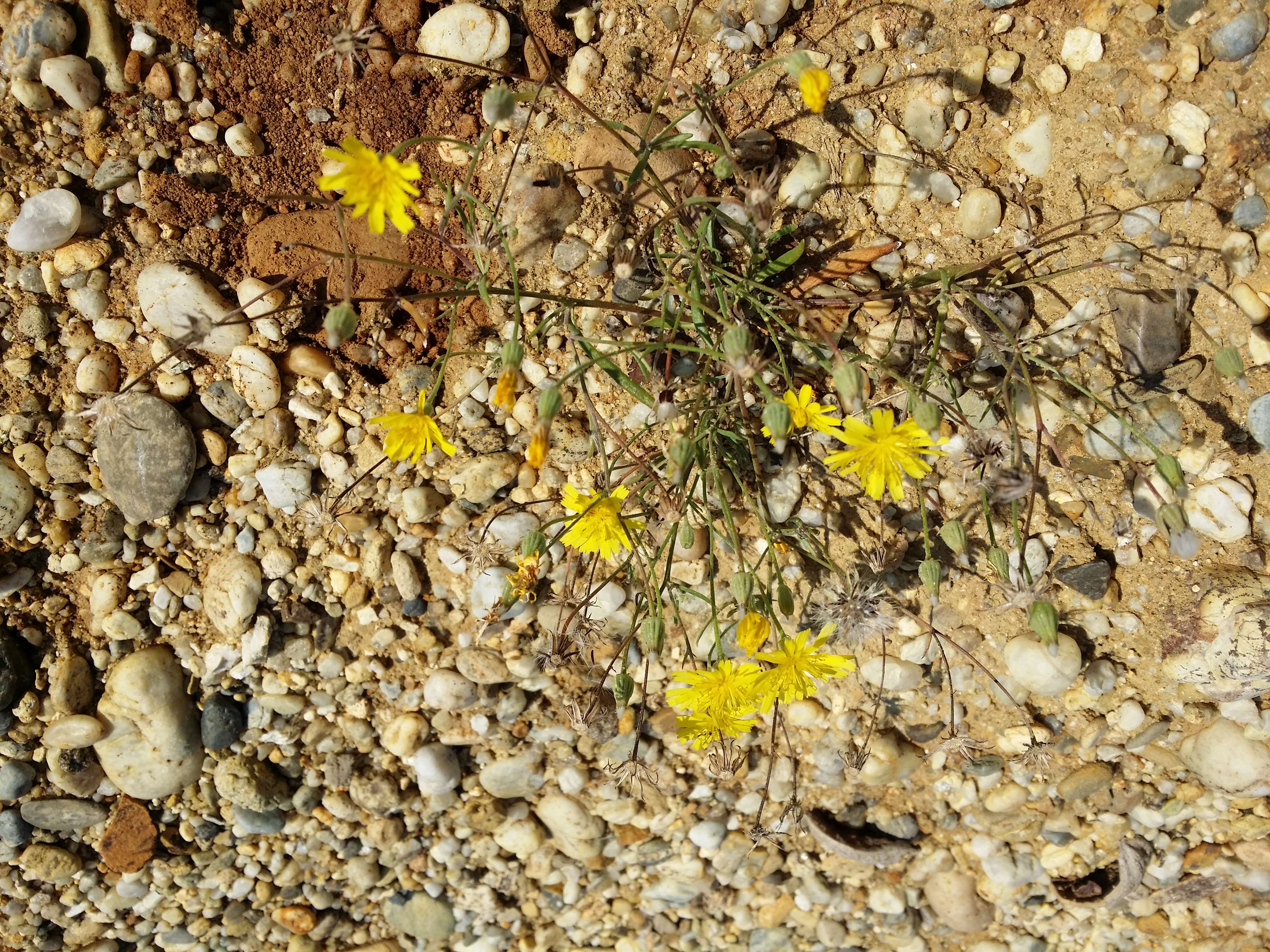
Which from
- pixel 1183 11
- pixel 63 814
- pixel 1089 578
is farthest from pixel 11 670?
pixel 1183 11

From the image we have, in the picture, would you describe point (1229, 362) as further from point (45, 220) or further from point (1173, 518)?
point (45, 220)

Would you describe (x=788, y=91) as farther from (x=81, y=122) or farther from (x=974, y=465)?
(x=81, y=122)

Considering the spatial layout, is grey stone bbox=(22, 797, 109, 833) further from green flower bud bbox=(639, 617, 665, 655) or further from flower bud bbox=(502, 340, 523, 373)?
flower bud bbox=(502, 340, 523, 373)

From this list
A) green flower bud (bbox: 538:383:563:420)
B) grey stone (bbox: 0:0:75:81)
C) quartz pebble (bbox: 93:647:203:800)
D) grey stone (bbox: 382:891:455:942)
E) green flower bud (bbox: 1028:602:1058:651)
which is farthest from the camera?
grey stone (bbox: 382:891:455:942)

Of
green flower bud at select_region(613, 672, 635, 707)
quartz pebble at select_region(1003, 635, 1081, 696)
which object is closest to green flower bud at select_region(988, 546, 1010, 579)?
quartz pebble at select_region(1003, 635, 1081, 696)

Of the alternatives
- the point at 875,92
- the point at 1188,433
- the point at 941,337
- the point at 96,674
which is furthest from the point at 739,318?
the point at 96,674

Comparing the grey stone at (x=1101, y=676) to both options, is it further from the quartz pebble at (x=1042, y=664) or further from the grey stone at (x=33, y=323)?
the grey stone at (x=33, y=323)

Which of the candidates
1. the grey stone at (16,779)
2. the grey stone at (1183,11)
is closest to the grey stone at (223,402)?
the grey stone at (16,779)

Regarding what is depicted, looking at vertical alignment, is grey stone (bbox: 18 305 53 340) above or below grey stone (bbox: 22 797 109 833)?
above
